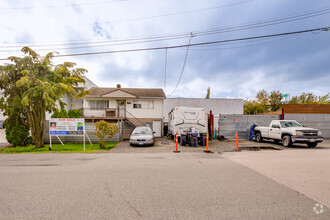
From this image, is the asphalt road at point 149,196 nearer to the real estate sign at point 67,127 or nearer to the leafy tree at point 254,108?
the real estate sign at point 67,127

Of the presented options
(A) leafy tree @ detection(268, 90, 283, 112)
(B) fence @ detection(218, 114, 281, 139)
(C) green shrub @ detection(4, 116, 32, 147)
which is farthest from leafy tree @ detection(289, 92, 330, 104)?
(C) green shrub @ detection(4, 116, 32, 147)

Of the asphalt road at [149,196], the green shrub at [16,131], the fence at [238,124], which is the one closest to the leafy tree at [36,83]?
the green shrub at [16,131]

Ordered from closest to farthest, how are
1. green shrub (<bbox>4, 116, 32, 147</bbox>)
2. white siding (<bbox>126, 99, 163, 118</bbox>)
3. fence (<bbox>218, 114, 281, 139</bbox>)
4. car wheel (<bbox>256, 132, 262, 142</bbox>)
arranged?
1. green shrub (<bbox>4, 116, 32, 147</bbox>)
2. car wheel (<bbox>256, 132, 262, 142</bbox>)
3. fence (<bbox>218, 114, 281, 139</bbox>)
4. white siding (<bbox>126, 99, 163, 118</bbox>)

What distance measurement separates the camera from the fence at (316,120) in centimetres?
1822

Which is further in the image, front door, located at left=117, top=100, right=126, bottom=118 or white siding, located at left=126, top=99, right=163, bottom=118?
front door, located at left=117, top=100, right=126, bottom=118

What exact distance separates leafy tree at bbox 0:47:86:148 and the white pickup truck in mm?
15764

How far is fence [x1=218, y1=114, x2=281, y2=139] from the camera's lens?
1736 cm

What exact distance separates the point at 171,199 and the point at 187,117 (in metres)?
11.1

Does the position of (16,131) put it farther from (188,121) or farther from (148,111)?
(148,111)

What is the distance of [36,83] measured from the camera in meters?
11.3

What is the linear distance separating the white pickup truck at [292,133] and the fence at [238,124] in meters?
3.05

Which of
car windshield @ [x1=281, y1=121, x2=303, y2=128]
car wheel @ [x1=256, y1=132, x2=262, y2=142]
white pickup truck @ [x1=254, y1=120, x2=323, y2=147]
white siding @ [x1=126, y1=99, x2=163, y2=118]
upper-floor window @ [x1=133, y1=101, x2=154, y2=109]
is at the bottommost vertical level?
car wheel @ [x1=256, y1=132, x2=262, y2=142]

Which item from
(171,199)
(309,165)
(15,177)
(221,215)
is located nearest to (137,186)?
(171,199)

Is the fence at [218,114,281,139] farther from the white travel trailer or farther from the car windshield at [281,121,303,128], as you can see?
the car windshield at [281,121,303,128]
